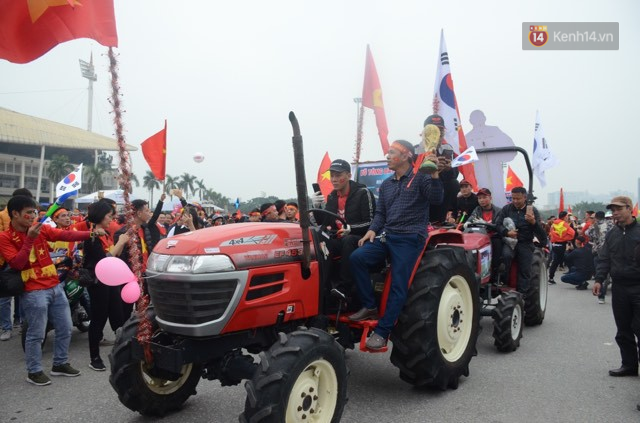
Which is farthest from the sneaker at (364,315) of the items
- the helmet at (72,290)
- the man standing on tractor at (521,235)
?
the helmet at (72,290)

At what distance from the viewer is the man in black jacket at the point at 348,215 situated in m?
4.22

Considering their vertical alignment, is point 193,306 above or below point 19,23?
below

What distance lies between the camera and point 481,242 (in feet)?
20.5

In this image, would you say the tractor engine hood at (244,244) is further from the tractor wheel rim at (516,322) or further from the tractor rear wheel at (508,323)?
the tractor wheel rim at (516,322)

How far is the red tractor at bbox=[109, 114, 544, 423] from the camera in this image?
3086 mm

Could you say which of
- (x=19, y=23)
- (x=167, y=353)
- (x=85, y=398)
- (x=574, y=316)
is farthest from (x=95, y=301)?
(x=574, y=316)

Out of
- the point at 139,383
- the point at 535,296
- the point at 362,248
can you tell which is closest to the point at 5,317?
the point at 139,383

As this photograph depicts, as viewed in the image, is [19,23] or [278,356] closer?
[278,356]

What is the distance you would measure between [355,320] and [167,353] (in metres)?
1.54

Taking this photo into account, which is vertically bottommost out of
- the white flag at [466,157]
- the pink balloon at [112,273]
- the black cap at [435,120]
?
the pink balloon at [112,273]

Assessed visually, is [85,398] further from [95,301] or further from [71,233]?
[71,233]

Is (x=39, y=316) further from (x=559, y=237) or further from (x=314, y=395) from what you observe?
(x=559, y=237)

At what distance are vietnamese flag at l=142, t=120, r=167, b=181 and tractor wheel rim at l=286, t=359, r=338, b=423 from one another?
2.48 meters

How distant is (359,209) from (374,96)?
564cm
